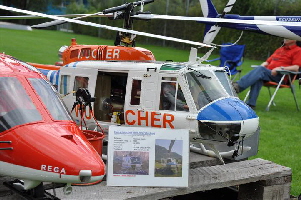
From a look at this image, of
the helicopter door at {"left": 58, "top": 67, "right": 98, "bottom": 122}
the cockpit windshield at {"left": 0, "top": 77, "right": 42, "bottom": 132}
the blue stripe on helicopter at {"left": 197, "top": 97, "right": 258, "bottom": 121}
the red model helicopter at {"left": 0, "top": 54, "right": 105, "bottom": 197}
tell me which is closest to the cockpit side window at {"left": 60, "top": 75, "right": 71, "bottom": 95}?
the helicopter door at {"left": 58, "top": 67, "right": 98, "bottom": 122}

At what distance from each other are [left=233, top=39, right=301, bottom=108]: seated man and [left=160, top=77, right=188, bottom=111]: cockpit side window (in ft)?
21.3

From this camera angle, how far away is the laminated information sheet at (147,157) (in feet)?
14.4

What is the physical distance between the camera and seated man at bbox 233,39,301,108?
37.9 feet

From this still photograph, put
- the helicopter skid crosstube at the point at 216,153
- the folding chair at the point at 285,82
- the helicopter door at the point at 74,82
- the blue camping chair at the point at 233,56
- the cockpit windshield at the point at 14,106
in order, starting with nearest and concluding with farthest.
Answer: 1. the cockpit windshield at the point at 14,106
2. the helicopter skid crosstube at the point at 216,153
3. the helicopter door at the point at 74,82
4. the folding chair at the point at 285,82
5. the blue camping chair at the point at 233,56

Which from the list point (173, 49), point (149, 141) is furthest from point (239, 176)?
point (173, 49)

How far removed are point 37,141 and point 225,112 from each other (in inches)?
84.5

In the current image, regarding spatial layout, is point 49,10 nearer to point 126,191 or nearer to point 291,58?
point 291,58

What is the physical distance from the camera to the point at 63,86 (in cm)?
623

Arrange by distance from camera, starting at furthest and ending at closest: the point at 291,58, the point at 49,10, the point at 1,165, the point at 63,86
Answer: the point at 49,10 < the point at 291,58 < the point at 63,86 < the point at 1,165

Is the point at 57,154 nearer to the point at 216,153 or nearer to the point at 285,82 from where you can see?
the point at 216,153

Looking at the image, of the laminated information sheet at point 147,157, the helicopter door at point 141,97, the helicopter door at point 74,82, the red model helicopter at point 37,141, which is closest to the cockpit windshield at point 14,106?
the red model helicopter at point 37,141

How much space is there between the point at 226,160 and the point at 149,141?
1.68 metres

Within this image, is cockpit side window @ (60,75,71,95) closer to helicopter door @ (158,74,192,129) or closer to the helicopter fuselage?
the helicopter fuselage

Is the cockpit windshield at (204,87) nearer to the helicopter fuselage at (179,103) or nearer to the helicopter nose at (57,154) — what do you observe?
the helicopter fuselage at (179,103)
